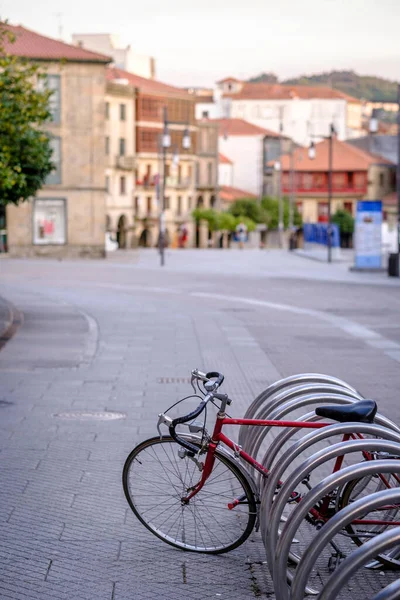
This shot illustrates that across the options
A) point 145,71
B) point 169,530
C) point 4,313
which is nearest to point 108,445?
point 169,530

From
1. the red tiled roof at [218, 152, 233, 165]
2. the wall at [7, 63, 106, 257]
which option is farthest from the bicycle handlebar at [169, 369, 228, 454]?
the red tiled roof at [218, 152, 233, 165]

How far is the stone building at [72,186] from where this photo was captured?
5150 cm

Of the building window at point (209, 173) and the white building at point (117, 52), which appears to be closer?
the white building at point (117, 52)

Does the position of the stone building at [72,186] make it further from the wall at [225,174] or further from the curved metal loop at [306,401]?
the wall at [225,174]

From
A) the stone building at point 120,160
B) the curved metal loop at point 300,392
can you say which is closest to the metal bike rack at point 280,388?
the curved metal loop at point 300,392

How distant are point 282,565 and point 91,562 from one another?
1.68 meters

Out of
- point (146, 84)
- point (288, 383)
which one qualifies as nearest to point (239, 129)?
point (146, 84)

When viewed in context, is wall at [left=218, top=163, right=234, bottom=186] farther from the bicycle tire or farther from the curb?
the bicycle tire

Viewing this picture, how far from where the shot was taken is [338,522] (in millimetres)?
4488

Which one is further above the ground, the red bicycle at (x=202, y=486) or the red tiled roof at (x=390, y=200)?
the red tiled roof at (x=390, y=200)

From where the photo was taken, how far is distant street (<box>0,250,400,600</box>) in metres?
6.13

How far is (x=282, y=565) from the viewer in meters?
4.91

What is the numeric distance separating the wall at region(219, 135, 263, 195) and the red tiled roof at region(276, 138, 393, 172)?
4179 millimetres

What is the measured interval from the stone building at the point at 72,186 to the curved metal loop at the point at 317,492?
47.2 metres
